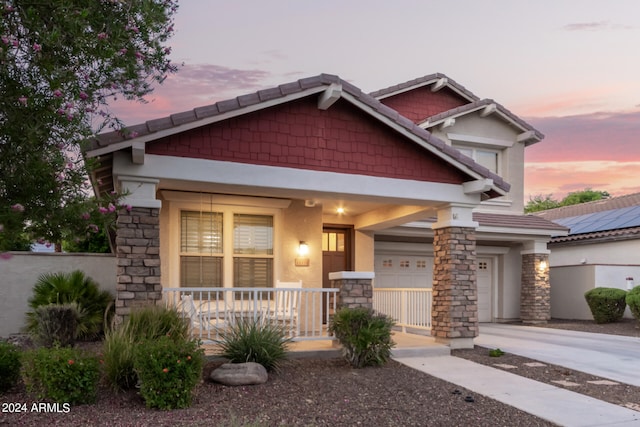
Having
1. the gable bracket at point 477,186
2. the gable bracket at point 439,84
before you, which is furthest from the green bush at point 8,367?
the gable bracket at point 439,84

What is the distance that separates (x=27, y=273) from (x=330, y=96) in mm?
7973

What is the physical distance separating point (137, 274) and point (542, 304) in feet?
43.2

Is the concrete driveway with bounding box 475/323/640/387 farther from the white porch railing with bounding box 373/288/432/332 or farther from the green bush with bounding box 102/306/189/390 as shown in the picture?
the green bush with bounding box 102/306/189/390

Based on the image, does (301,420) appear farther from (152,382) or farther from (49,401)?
(49,401)

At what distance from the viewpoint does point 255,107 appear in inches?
358

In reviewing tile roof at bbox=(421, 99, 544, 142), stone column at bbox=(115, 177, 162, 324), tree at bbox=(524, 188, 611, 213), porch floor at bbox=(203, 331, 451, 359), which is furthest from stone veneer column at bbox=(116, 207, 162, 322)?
tree at bbox=(524, 188, 611, 213)

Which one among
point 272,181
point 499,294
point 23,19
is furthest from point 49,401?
point 499,294

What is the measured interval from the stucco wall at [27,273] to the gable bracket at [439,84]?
10759mm

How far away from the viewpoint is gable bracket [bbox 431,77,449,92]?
57.0 feet

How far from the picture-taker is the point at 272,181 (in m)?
9.41

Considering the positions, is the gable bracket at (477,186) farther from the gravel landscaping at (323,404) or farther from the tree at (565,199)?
the tree at (565,199)

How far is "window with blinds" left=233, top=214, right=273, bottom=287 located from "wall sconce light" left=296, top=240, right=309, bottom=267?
0.62m

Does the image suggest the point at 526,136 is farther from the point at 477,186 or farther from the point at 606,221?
the point at 477,186

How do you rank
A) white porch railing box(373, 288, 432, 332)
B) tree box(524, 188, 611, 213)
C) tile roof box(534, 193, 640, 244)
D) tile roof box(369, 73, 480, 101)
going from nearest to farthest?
white porch railing box(373, 288, 432, 332) < tile roof box(369, 73, 480, 101) < tile roof box(534, 193, 640, 244) < tree box(524, 188, 611, 213)
